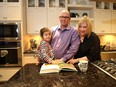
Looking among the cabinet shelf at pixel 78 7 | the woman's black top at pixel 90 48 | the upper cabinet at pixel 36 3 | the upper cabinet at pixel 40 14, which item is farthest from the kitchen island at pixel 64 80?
the cabinet shelf at pixel 78 7

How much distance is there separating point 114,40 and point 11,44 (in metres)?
2.78

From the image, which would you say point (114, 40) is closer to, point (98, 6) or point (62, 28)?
point (98, 6)

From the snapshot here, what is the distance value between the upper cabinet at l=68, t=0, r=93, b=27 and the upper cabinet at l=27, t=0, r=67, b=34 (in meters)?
0.32

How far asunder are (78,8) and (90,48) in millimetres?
2452

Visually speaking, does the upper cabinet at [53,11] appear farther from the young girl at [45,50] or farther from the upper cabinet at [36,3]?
the young girl at [45,50]

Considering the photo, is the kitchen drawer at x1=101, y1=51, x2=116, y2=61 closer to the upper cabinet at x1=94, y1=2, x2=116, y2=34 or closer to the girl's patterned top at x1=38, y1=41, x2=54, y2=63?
the upper cabinet at x1=94, y1=2, x2=116, y2=34

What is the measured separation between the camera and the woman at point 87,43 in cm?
212

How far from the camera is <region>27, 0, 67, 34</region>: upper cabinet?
4.01 meters

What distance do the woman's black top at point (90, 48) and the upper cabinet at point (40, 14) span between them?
6.55 feet

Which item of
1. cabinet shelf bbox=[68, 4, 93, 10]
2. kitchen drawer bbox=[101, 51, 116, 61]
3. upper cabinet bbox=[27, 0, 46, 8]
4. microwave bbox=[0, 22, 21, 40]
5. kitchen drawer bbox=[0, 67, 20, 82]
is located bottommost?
kitchen drawer bbox=[0, 67, 20, 82]

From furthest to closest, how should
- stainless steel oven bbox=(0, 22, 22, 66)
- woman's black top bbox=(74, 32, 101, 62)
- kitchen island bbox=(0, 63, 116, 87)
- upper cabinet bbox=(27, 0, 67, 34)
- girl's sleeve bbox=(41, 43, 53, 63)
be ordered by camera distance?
upper cabinet bbox=(27, 0, 67, 34)
stainless steel oven bbox=(0, 22, 22, 66)
woman's black top bbox=(74, 32, 101, 62)
girl's sleeve bbox=(41, 43, 53, 63)
kitchen island bbox=(0, 63, 116, 87)

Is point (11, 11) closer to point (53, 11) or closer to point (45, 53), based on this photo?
point (53, 11)

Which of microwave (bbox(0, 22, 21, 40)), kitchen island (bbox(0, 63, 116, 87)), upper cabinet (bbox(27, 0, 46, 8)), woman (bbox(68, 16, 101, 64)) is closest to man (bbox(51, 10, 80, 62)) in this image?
woman (bbox(68, 16, 101, 64))

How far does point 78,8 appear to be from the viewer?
4.40 meters
